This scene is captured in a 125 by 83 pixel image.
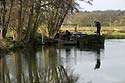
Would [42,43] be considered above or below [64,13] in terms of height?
below

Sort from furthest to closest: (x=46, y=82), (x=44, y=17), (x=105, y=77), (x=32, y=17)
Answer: (x=44, y=17) → (x=32, y=17) → (x=105, y=77) → (x=46, y=82)

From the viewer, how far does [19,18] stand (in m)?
41.5

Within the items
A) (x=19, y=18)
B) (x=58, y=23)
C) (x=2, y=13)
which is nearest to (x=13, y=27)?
(x=19, y=18)

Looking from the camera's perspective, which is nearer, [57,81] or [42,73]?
[57,81]

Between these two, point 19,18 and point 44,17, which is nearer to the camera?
point 19,18

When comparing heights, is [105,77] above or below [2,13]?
below

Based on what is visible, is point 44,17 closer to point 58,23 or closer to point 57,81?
point 58,23

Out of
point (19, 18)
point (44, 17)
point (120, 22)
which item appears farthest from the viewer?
point (120, 22)

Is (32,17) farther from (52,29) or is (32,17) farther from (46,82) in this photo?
(46,82)

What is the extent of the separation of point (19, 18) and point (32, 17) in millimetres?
3739

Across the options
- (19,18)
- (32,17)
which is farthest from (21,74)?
(32,17)

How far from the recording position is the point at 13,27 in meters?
42.8

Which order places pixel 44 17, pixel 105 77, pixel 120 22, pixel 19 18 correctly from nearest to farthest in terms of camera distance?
pixel 105 77
pixel 19 18
pixel 44 17
pixel 120 22

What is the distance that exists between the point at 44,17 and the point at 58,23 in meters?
3.67
